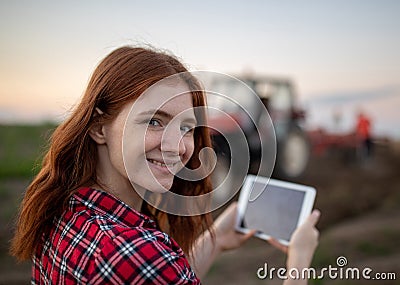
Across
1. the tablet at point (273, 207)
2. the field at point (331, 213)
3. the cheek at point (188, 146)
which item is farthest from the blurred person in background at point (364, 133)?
the cheek at point (188, 146)

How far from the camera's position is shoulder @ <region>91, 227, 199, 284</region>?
2.81 feet

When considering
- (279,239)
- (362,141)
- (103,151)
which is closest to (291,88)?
(362,141)

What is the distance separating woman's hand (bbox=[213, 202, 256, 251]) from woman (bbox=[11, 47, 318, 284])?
51cm

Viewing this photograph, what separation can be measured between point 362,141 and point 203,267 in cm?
729

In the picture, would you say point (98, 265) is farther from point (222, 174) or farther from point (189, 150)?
Result: point (222, 174)

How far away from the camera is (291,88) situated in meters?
7.21

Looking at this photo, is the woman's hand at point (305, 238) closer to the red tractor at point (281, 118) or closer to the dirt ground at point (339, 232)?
the dirt ground at point (339, 232)

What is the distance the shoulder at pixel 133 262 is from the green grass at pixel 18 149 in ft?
13.6

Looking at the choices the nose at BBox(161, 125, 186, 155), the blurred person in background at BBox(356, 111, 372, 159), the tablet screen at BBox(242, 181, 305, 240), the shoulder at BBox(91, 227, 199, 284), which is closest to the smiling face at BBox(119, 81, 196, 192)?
the nose at BBox(161, 125, 186, 155)

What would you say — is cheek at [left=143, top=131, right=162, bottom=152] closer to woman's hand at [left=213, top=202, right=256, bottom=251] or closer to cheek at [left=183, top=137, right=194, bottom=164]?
cheek at [left=183, top=137, right=194, bottom=164]

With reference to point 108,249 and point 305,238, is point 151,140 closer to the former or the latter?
point 108,249

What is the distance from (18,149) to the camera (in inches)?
283

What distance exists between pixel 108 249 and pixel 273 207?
789 millimetres
